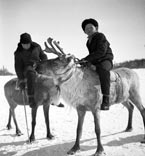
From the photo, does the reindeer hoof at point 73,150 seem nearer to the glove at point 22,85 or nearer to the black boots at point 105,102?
the black boots at point 105,102

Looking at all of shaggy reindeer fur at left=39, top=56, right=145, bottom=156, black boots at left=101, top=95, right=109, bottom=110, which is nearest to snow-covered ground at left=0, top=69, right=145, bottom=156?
shaggy reindeer fur at left=39, top=56, right=145, bottom=156

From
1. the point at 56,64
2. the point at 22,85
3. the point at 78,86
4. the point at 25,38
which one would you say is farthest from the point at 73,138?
the point at 25,38

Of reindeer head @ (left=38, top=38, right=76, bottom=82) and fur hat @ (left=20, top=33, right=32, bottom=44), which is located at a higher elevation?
fur hat @ (left=20, top=33, right=32, bottom=44)

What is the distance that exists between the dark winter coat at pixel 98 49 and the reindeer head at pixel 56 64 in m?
0.42

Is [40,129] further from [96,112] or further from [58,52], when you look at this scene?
[58,52]

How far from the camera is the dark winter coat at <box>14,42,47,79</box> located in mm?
4781

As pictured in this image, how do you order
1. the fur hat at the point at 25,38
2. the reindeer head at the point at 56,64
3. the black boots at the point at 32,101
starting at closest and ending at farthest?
1. the reindeer head at the point at 56,64
2. the fur hat at the point at 25,38
3. the black boots at the point at 32,101

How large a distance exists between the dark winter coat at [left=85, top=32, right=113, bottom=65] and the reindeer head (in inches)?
16.6

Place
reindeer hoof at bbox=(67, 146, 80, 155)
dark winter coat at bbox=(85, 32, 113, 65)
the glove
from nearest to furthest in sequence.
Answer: dark winter coat at bbox=(85, 32, 113, 65)
reindeer hoof at bbox=(67, 146, 80, 155)
the glove

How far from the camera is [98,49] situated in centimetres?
365

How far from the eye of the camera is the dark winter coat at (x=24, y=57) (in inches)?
188

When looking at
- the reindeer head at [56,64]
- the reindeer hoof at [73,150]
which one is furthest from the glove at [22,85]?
the reindeer hoof at [73,150]

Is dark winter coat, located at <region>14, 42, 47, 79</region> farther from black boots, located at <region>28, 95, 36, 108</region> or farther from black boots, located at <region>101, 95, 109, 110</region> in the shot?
black boots, located at <region>101, 95, 109, 110</region>

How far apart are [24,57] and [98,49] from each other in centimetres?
191
